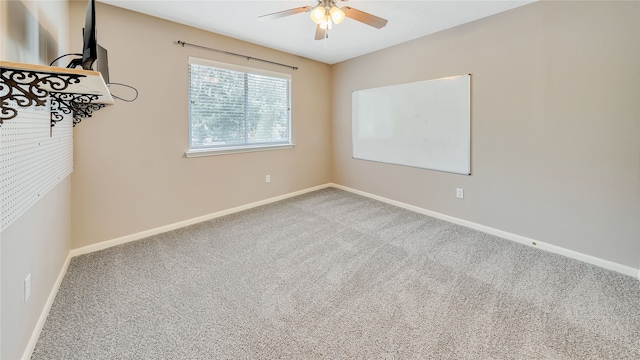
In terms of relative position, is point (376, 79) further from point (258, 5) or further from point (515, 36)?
point (258, 5)

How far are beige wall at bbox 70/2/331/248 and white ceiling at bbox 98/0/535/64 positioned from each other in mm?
209

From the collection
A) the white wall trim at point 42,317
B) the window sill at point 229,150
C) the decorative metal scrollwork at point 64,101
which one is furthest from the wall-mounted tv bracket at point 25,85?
the window sill at point 229,150

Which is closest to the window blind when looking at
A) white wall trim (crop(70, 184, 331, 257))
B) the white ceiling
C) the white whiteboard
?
the white ceiling

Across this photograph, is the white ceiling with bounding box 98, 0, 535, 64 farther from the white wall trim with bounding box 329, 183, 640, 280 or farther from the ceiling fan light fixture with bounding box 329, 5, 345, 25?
the white wall trim with bounding box 329, 183, 640, 280

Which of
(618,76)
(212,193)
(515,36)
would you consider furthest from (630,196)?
(212,193)

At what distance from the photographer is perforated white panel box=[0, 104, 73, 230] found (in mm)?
1206

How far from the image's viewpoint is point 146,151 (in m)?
2.99

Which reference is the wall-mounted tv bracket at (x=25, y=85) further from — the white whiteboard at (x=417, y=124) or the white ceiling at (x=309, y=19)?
the white whiteboard at (x=417, y=124)

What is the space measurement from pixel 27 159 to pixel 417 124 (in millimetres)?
3738

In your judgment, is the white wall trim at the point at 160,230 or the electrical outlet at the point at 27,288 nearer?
the electrical outlet at the point at 27,288

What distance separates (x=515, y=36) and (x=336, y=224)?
9.07 feet

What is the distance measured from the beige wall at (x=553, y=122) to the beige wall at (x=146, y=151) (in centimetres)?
275

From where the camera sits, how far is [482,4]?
2668mm

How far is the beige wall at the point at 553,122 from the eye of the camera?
224 cm
